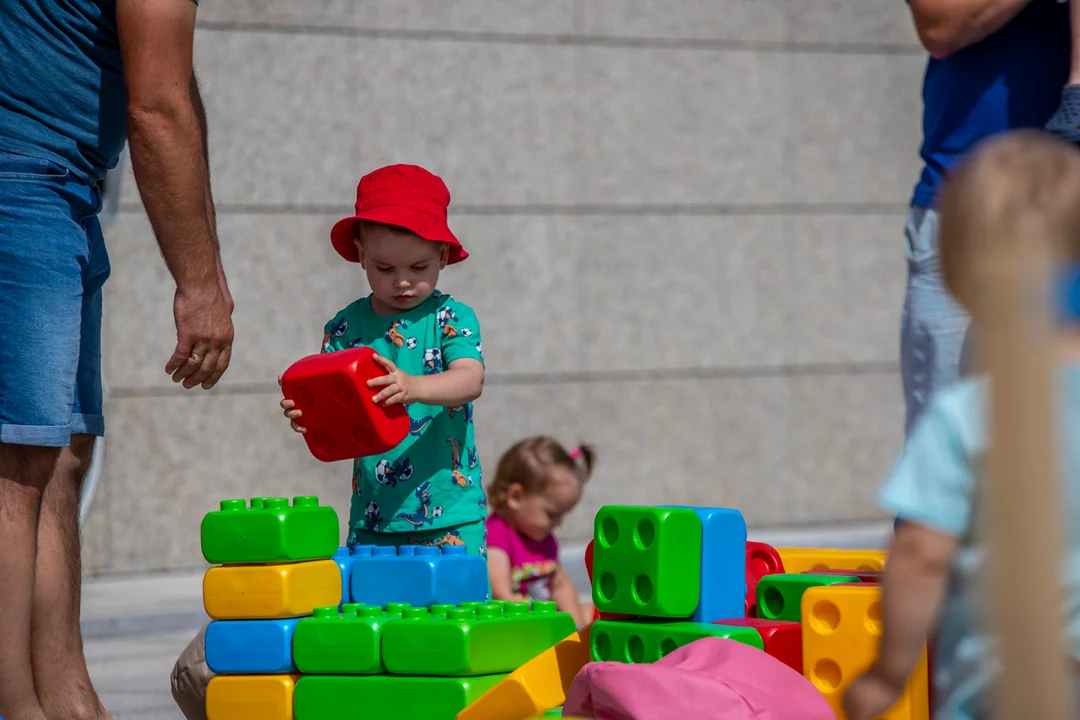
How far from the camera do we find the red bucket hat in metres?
3.91

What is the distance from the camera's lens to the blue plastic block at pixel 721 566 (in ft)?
10.2

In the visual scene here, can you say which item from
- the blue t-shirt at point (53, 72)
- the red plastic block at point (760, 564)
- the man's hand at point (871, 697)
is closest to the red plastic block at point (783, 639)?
the red plastic block at point (760, 564)

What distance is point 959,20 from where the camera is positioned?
3549 millimetres

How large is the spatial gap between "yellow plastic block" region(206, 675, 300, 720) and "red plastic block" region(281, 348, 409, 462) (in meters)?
0.52

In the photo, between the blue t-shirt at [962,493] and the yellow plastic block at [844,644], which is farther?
the yellow plastic block at [844,644]

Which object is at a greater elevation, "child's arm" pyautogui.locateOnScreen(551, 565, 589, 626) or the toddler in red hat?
the toddler in red hat

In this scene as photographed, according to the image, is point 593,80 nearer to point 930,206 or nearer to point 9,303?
point 930,206

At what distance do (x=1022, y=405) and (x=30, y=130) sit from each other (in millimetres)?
2542

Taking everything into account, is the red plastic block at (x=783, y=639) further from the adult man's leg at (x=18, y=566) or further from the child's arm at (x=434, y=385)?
the adult man's leg at (x=18, y=566)

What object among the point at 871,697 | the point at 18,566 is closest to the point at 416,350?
the point at 18,566

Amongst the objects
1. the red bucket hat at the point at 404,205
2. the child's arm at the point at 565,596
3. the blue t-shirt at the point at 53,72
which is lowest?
the child's arm at the point at 565,596

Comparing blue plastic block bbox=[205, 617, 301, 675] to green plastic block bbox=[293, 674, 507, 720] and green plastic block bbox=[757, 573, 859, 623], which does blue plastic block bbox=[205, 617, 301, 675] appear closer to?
green plastic block bbox=[293, 674, 507, 720]

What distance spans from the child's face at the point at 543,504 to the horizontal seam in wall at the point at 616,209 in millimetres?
2159

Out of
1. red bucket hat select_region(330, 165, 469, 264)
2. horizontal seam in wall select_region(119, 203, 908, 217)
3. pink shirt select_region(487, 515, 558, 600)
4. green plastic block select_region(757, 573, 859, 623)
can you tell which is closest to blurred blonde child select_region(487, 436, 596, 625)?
pink shirt select_region(487, 515, 558, 600)
